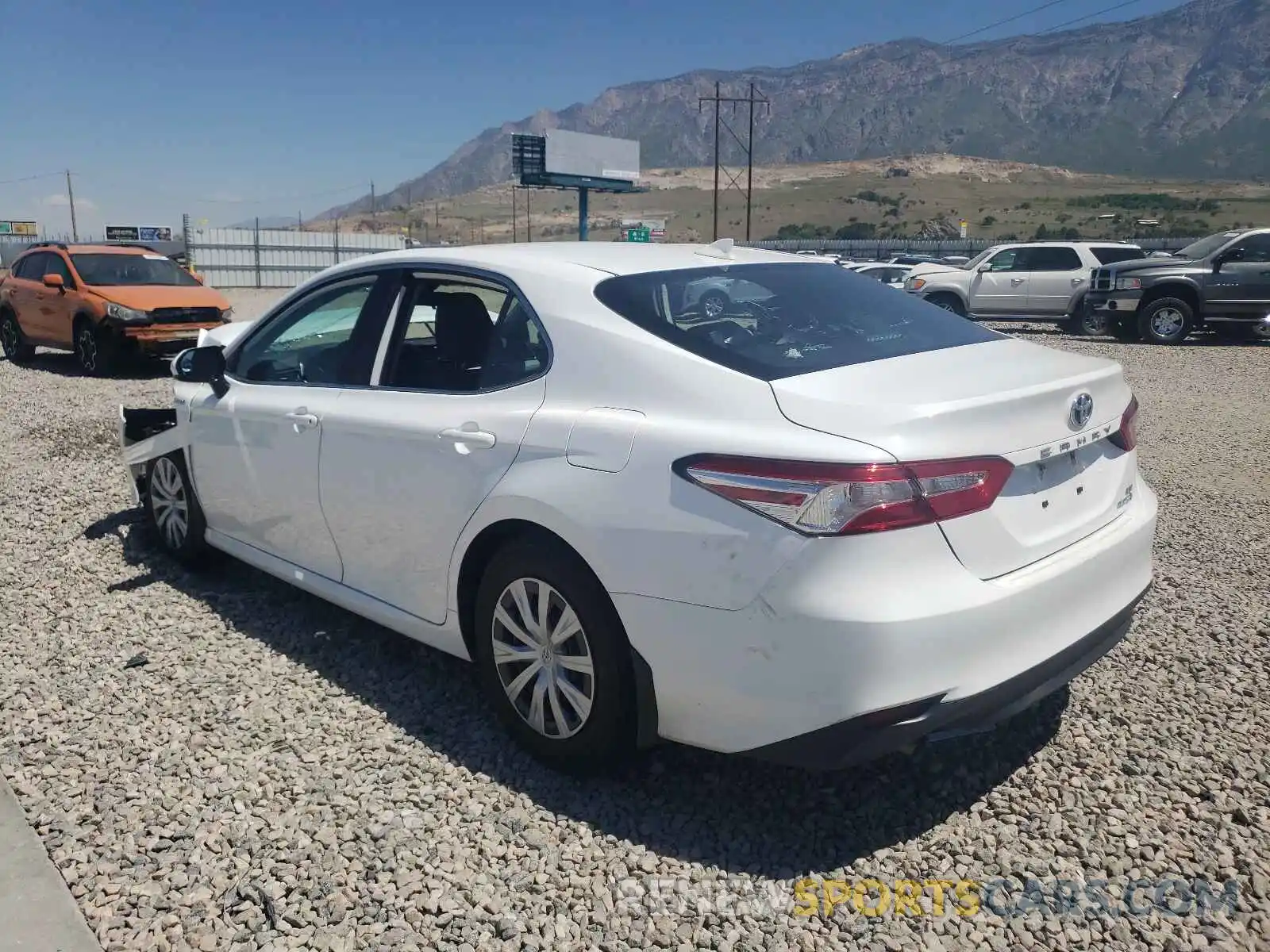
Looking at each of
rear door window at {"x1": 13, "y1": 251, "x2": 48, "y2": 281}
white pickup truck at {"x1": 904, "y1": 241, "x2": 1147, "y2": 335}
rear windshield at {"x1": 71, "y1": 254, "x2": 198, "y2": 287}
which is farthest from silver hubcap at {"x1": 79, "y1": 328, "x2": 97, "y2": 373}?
white pickup truck at {"x1": 904, "y1": 241, "x2": 1147, "y2": 335}

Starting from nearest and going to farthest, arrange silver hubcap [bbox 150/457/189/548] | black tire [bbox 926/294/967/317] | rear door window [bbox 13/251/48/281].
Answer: silver hubcap [bbox 150/457/189/548]
rear door window [bbox 13/251/48/281]
black tire [bbox 926/294/967/317]

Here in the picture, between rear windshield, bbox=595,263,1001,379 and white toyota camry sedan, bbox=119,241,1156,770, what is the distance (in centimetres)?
1

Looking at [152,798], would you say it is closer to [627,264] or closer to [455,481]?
[455,481]

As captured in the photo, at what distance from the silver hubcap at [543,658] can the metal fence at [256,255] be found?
4419 centimetres

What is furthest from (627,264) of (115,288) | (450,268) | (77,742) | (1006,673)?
(115,288)

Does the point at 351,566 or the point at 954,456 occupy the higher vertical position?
the point at 954,456

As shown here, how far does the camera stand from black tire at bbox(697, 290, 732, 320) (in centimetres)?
329

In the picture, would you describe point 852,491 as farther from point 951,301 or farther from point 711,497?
point 951,301

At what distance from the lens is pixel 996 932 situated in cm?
253

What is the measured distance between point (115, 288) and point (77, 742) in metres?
11.6

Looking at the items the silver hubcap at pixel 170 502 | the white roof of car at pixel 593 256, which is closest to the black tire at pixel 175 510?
the silver hubcap at pixel 170 502

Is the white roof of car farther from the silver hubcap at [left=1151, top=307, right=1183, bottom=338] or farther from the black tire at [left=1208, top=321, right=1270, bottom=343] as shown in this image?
the silver hubcap at [left=1151, top=307, right=1183, bottom=338]

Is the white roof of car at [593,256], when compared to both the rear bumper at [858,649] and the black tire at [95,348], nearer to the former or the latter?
the rear bumper at [858,649]

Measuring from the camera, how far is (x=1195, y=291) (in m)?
16.7
